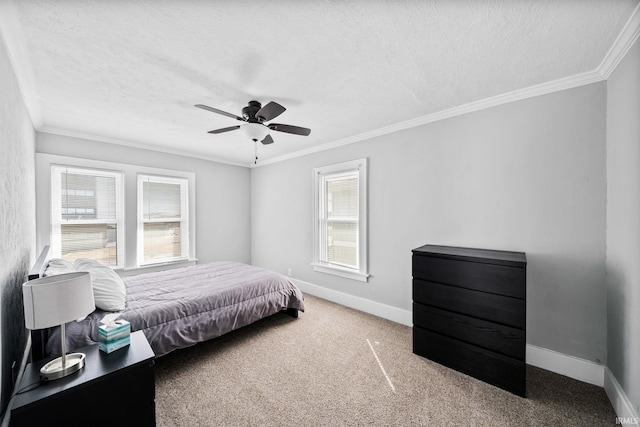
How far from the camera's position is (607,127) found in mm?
1943

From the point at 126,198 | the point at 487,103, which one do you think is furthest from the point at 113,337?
the point at 487,103

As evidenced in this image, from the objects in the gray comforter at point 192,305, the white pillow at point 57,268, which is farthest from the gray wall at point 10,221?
the gray comforter at point 192,305

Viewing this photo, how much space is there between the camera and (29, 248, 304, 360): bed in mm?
1838

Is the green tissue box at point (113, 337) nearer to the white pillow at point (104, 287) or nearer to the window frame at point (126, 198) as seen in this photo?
the white pillow at point (104, 287)

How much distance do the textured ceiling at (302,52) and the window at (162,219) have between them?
1483 millimetres

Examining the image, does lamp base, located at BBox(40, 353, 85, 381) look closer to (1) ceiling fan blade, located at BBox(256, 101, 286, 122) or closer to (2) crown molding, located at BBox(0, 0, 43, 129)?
(2) crown molding, located at BBox(0, 0, 43, 129)

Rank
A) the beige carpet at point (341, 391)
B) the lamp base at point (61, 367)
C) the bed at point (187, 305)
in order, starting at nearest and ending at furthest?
the lamp base at point (61, 367), the beige carpet at point (341, 391), the bed at point (187, 305)

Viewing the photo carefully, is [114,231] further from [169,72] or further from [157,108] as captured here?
[169,72]

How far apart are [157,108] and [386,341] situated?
3.44m

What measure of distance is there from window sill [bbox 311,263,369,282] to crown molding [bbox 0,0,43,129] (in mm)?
3603

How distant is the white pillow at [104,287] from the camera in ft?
6.78

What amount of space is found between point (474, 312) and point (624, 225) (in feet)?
3.76

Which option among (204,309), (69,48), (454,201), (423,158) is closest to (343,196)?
(423,158)

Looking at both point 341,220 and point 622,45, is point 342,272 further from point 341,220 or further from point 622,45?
point 622,45
